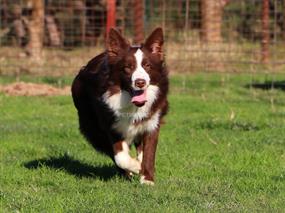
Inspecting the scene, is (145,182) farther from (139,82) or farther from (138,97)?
(139,82)

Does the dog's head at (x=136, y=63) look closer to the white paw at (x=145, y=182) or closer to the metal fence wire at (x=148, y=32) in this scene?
the white paw at (x=145, y=182)

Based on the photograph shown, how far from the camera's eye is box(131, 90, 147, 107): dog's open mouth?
22.5 feet

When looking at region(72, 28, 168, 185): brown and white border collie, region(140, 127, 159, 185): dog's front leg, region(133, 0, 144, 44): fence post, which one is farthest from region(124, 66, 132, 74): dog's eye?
region(133, 0, 144, 44): fence post

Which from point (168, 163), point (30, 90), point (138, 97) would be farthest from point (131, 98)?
point (30, 90)

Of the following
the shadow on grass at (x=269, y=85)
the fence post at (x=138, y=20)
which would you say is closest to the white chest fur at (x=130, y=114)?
the shadow on grass at (x=269, y=85)

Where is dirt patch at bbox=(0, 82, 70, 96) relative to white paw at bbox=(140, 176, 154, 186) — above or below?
below

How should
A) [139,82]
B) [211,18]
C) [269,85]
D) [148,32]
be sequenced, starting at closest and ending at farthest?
[139,82], [269,85], [211,18], [148,32]

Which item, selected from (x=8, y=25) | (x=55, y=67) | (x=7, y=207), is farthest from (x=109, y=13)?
(x=7, y=207)

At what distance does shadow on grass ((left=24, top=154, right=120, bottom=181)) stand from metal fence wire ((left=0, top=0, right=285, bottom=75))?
8.25 meters

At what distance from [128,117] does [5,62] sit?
42.4ft

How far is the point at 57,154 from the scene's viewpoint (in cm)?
884

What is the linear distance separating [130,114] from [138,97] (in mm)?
273

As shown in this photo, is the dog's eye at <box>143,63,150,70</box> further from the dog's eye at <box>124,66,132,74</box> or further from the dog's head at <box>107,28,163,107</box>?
the dog's eye at <box>124,66,132,74</box>

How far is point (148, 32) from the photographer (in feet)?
64.1
